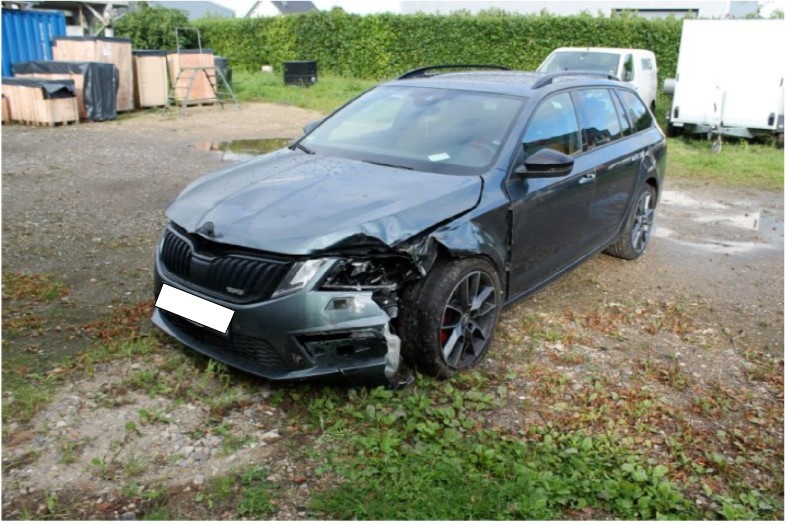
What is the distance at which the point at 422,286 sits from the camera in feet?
11.9

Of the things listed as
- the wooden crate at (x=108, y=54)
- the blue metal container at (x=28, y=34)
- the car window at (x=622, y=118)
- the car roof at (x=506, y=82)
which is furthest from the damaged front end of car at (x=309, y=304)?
the blue metal container at (x=28, y=34)

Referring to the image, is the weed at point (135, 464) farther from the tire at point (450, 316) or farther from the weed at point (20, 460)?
the tire at point (450, 316)

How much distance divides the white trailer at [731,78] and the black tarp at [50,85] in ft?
40.5

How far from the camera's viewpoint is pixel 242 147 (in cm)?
1211

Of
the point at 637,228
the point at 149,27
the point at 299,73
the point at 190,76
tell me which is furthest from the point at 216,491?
the point at 149,27

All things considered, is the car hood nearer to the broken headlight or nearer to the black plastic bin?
the broken headlight

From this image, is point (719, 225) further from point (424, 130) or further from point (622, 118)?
point (424, 130)

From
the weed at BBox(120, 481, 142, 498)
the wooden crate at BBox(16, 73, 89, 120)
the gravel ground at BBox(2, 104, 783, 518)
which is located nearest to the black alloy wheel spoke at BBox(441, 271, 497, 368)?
the gravel ground at BBox(2, 104, 783, 518)

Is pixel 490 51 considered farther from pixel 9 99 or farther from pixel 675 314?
pixel 675 314

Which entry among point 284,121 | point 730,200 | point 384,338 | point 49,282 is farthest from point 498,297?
point 284,121

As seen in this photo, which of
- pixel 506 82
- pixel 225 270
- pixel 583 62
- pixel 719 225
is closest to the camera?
pixel 225 270

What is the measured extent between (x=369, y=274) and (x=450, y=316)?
593 millimetres

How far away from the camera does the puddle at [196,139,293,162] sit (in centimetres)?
1120

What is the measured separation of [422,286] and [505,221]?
79 cm
